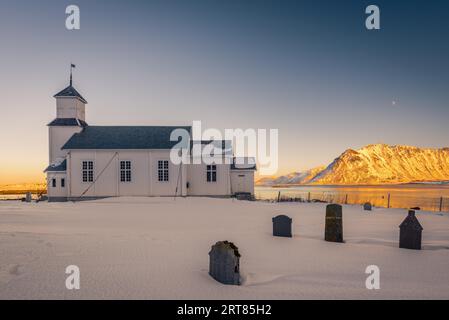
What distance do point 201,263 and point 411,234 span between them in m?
7.43

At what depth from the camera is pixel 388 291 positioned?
266 inches

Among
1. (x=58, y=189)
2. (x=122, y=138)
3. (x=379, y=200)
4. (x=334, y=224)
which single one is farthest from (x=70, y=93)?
(x=379, y=200)

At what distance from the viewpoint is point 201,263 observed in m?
8.91

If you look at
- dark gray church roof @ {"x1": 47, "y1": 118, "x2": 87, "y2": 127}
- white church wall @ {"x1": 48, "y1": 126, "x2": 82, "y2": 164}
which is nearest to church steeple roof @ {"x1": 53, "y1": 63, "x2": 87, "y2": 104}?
dark gray church roof @ {"x1": 47, "y1": 118, "x2": 87, "y2": 127}

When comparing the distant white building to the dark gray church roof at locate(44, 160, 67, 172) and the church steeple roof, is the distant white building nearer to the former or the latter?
the dark gray church roof at locate(44, 160, 67, 172)

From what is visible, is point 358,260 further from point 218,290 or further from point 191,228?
point 191,228

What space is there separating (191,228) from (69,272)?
8159mm

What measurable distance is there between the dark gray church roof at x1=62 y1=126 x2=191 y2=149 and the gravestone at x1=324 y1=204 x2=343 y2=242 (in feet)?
77.3

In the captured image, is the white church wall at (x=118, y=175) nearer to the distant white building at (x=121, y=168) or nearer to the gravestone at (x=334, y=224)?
the distant white building at (x=121, y=168)

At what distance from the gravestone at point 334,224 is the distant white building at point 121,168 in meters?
22.4

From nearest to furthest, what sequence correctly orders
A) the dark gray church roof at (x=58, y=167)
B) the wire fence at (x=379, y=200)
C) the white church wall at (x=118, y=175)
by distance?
the white church wall at (x=118, y=175) → the dark gray church roof at (x=58, y=167) → the wire fence at (x=379, y=200)

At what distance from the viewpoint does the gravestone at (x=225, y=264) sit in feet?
23.7

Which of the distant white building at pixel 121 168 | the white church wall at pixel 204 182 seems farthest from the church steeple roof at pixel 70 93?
the white church wall at pixel 204 182
